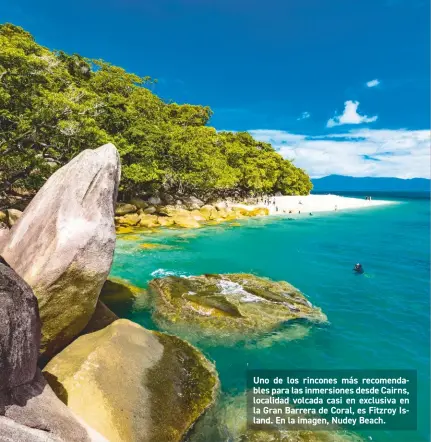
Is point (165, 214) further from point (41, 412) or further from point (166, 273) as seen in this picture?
point (41, 412)

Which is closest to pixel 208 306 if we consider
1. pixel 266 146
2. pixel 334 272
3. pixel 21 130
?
pixel 334 272

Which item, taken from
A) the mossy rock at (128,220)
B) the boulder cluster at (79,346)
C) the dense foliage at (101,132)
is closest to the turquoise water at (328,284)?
the boulder cluster at (79,346)

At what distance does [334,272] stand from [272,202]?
169ft

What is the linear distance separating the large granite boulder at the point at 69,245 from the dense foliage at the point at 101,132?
12309 mm

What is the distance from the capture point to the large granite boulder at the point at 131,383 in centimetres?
632

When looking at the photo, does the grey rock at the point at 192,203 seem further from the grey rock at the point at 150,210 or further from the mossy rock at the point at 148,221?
the mossy rock at the point at 148,221

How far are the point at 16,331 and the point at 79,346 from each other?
10.2ft

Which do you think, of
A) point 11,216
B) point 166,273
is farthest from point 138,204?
point 166,273

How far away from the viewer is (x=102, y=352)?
755cm

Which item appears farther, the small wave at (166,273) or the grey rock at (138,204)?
the grey rock at (138,204)

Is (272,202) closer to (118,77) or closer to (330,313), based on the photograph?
(118,77)

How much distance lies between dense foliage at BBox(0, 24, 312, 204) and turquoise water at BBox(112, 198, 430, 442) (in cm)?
857

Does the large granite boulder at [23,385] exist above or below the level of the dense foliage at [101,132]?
below

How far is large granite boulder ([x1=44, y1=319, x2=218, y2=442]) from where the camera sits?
6324 mm
